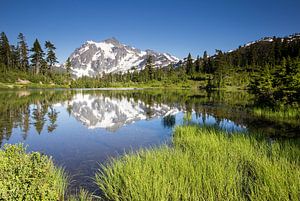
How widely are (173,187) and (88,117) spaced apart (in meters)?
22.1

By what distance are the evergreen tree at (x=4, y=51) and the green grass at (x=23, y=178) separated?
117852 millimetres

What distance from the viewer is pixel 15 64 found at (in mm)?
114812

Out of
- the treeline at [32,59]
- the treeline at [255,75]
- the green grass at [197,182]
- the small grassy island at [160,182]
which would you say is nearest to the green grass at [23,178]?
the small grassy island at [160,182]

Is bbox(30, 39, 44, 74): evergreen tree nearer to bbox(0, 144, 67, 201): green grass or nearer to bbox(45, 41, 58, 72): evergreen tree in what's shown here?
bbox(45, 41, 58, 72): evergreen tree

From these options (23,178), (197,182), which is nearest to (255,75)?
(197,182)

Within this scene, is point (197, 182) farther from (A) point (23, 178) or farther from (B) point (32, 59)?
(B) point (32, 59)

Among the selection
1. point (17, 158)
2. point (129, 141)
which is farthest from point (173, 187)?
point (129, 141)

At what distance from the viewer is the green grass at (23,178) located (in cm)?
505

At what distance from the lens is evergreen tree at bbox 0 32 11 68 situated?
4178 inches

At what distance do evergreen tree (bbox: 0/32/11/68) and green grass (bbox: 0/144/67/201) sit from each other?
118 metres

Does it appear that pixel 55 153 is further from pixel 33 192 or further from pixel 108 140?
pixel 33 192

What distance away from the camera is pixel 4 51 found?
106875mm

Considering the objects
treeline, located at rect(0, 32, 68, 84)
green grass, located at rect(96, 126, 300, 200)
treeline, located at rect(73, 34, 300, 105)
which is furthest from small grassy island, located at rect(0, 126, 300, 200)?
treeline, located at rect(0, 32, 68, 84)

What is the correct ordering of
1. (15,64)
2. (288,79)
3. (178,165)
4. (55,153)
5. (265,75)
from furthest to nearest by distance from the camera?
(15,64), (265,75), (288,79), (55,153), (178,165)
